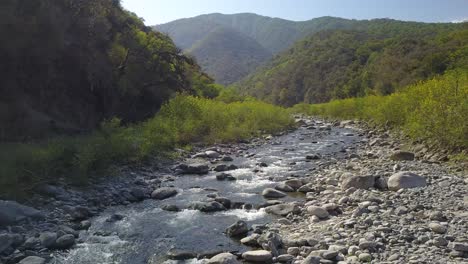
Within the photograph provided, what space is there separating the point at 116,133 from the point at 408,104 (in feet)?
66.9

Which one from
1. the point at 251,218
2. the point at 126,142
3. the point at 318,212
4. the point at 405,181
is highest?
the point at 126,142

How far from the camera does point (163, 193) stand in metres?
15.0

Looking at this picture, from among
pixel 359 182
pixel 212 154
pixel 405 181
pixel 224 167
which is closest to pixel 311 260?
pixel 359 182

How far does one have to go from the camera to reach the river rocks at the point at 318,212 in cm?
1155

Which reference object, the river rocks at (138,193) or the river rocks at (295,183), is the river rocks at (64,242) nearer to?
the river rocks at (138,193)

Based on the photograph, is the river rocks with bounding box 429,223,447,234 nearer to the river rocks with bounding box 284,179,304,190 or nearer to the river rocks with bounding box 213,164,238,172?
the river rocks with bounding box 284,179,304,190

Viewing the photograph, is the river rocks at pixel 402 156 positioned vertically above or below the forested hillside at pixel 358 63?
below

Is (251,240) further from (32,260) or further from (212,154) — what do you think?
(212,154)

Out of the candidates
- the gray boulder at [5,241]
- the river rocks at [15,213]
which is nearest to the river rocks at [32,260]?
the gray boulder at [5,241]

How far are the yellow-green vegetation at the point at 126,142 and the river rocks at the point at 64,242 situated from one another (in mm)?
3526

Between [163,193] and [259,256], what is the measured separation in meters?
6.89

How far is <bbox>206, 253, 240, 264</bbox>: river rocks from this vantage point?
8836 mm

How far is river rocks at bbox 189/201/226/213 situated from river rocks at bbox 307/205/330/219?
3124 millimetres

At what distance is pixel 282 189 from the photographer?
15484mm
